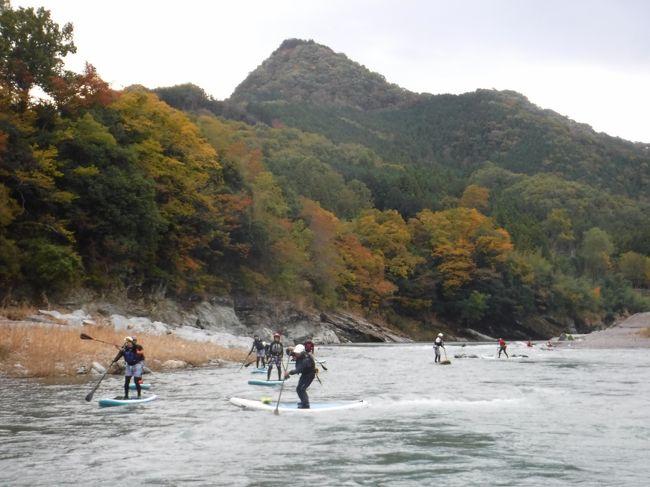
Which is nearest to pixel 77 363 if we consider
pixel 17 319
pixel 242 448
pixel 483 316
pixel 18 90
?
pixel 17 319

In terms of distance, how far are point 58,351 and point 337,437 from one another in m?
19.4

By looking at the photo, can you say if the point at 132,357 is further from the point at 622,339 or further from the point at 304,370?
the point at 622,339

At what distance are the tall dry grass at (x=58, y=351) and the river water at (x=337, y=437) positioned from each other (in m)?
3.38

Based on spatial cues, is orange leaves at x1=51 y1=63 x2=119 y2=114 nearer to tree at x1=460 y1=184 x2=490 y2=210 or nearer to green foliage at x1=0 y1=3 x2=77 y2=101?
green foliage at x1=0 y1=3 x2=77 y2=101

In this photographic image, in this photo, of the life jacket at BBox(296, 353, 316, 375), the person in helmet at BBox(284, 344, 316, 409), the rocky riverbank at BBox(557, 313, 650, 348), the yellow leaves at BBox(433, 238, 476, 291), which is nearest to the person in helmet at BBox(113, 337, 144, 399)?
the person in helmet at BBox(284, 344, 316, 409)

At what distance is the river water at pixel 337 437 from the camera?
1487 centimetres

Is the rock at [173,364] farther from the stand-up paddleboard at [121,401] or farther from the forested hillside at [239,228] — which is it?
the forested hillside at [239,228]

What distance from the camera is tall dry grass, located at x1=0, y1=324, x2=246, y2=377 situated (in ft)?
107

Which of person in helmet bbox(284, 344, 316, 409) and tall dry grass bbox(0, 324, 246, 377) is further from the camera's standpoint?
tall dry grass bbox(0, 324, 246, 377)

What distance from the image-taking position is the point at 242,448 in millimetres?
17703

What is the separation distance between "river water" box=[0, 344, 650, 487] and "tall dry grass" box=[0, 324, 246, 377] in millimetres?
3384

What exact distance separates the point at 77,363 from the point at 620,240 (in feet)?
492

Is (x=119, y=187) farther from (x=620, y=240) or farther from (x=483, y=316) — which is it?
(x=620, y=240)

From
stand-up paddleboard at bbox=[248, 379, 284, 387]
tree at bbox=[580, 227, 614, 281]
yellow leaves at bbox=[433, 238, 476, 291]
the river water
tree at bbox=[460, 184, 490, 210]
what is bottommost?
the river water
